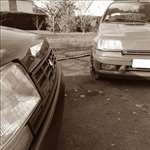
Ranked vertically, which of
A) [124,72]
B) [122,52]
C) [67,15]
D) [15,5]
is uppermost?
[15,5]

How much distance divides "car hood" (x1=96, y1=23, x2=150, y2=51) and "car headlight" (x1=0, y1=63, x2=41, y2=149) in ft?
9.93

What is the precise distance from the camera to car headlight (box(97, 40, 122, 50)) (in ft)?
15.4

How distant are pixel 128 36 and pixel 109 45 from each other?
Answer: 326 mm

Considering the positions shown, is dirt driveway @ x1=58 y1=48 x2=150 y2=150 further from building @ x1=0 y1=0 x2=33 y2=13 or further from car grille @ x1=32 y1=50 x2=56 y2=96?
building @ x1=0 y1=0 x2=33 y2=13

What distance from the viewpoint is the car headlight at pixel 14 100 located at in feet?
4.84

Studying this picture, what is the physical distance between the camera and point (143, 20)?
18.4 ft

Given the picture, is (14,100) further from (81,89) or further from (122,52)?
(81,89)

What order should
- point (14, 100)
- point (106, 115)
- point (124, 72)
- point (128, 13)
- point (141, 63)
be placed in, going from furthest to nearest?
1. point (128, 13)
2. point (124, 72)
3. point (141, 63)
4. point (106, 115)
5. point (14, 100)

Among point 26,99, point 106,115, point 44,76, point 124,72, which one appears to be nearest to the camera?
point 26,99

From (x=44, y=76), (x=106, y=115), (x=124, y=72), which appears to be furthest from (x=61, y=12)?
(x=44, y=76)

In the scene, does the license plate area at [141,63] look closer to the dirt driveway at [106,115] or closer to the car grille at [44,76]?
the dirt driveway at [106,115]

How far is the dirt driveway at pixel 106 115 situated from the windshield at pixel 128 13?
3.91 feet

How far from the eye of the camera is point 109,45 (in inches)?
187

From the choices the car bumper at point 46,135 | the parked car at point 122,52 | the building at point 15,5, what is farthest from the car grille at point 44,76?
the building at point 15,5
